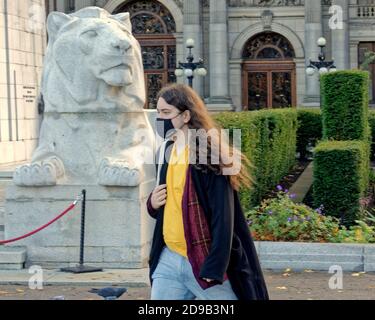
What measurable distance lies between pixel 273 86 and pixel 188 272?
4462cm

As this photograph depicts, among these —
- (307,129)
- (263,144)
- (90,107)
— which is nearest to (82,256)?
(90,107)

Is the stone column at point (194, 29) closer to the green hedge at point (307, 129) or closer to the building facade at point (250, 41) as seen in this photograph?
the building facade at point (250, 41)

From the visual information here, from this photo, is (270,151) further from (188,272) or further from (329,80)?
(188,272)

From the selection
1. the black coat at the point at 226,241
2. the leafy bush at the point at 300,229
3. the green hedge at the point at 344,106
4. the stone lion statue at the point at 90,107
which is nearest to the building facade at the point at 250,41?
the green hedge at the point at 344,106

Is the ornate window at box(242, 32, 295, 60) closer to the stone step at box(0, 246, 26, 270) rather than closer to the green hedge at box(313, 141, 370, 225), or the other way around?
the green hedge at box(313, 141, 370, 225)

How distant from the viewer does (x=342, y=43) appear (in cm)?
4788

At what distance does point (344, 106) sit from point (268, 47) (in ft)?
112

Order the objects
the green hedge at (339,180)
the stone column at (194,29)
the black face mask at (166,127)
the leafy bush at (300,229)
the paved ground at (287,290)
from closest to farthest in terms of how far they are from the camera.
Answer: the black face mask at (166,127) < the paved ground at (287,290) < the leafy bush at (300,229) < the green hedge at (339,180) < the stone column at (194,29)

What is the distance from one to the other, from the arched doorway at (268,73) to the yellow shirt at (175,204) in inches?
1725

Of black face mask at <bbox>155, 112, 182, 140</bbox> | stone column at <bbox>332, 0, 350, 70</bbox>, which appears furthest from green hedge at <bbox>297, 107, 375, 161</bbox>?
black face mask at <bbox>155, 112, 182, 140</bbox>

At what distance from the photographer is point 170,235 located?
589 centimetres

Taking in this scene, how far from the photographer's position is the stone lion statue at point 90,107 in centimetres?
1040

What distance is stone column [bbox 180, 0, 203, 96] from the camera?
162 ft
